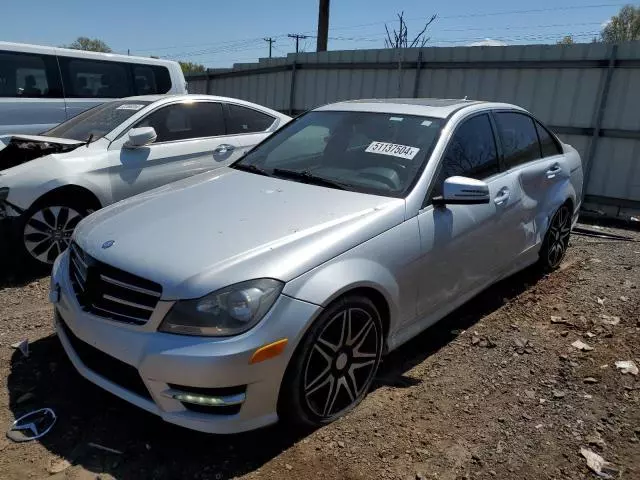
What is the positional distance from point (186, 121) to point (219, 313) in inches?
153

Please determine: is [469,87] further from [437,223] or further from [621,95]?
[437,223]

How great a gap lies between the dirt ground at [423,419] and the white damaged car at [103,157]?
88 centimetres

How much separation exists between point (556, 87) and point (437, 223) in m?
6.19

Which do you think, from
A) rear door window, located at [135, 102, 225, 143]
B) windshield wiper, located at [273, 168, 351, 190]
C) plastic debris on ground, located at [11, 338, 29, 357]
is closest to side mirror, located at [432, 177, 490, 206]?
windshield wiper, located at [273, 168, 351, 190]

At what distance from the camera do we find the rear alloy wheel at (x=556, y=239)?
483 centimetres

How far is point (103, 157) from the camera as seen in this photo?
199 inches

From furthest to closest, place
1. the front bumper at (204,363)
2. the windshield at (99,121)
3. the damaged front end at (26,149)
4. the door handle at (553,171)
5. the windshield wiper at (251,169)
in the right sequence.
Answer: the windshield at (99,121) < the damaged front end at (26,149) < the door handle at (553,171) < the windshield wiper at (251,169) < the front bumper at (204,363)

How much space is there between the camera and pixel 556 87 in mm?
8219

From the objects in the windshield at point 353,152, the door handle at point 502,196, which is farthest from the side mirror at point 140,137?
the door handle at point 502,196

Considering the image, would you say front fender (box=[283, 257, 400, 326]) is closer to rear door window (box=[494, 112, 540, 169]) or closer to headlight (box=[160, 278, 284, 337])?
headlight (box=[160, 278, 284, 337])

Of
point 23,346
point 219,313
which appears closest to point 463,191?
point 219,313

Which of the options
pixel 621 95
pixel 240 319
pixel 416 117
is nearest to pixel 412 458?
pixel 240 319

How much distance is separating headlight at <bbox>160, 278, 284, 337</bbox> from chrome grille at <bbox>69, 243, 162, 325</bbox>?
133mm

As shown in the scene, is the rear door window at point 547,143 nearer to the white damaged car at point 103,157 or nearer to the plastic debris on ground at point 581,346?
the plastic debris on ground at point 581,346
